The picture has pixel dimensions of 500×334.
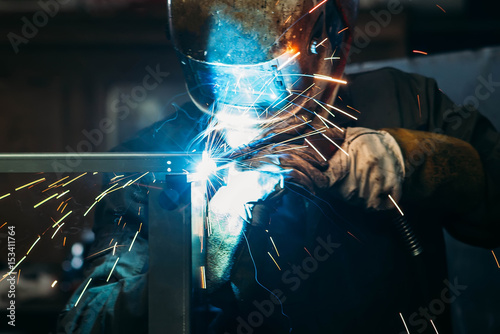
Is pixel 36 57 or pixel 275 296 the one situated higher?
pixel 36 57

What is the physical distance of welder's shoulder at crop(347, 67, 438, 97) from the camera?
1448 mm

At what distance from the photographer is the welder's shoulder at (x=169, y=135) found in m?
1.44

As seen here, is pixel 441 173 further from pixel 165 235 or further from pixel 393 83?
pixel 165 235

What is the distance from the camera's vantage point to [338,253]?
1.30 metres

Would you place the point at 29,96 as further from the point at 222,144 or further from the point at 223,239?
the point at 223,239

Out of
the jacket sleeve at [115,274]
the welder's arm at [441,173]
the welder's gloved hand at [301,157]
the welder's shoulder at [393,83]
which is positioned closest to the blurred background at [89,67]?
the welder's shoulder at [393,83]

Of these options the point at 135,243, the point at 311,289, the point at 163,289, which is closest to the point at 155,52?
the point at 135,243

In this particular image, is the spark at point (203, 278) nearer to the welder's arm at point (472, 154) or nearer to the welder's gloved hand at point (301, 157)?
the welder's gloved hand at point (301, 157)

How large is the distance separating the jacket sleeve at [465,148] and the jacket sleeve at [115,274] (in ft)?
2.57

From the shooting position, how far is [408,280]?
1324 millimetres

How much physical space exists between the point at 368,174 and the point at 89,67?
7.08 ft

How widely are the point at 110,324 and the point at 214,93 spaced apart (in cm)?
70

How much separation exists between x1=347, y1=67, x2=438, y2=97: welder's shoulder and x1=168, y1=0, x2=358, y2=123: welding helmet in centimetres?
26

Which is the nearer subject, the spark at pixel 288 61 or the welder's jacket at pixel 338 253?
the welder's jacket at pixel 338 253
